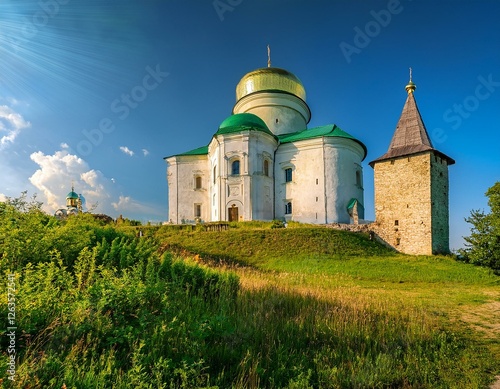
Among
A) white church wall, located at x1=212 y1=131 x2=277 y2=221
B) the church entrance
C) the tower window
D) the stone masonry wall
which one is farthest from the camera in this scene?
the tower window

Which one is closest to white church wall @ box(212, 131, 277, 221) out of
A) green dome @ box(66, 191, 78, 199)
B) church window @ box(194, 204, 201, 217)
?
church window @ box(194, 204, 201, 217)

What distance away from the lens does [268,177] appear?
88.1 feet

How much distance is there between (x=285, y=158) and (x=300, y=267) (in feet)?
49.9

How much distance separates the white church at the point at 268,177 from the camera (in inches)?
1002

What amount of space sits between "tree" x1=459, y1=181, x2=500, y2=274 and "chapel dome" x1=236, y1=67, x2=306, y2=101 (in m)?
22.7

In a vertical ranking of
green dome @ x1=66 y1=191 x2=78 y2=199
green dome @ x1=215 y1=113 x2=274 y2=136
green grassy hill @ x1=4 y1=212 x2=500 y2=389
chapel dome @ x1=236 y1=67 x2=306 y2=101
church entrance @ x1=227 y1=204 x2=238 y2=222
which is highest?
chapel dome @ x1=236 y1=67 x2=306 y2=101

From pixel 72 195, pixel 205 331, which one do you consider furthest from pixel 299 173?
pixel 72 195

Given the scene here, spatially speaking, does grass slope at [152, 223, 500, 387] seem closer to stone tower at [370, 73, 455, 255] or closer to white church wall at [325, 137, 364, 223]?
stone tower at [370, 73, 455, 255]

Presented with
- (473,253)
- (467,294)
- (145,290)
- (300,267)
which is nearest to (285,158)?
(300,267)

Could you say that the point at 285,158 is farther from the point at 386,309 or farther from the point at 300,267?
the point at 386,309

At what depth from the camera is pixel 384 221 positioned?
2003 cm

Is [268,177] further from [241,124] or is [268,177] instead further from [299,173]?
[241,124]

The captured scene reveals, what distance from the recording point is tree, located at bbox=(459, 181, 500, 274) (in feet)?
42.6

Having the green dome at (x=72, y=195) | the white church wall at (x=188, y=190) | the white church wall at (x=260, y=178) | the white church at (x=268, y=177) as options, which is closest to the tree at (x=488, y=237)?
the white church at (x=268, y=177)
